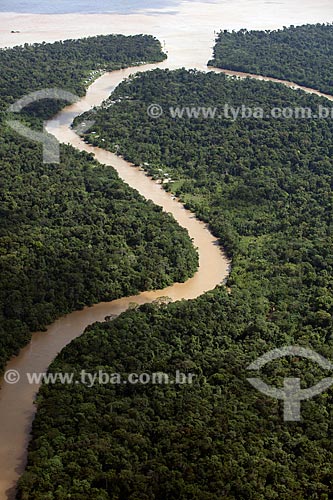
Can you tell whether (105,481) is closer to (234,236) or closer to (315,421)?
(315,421)
